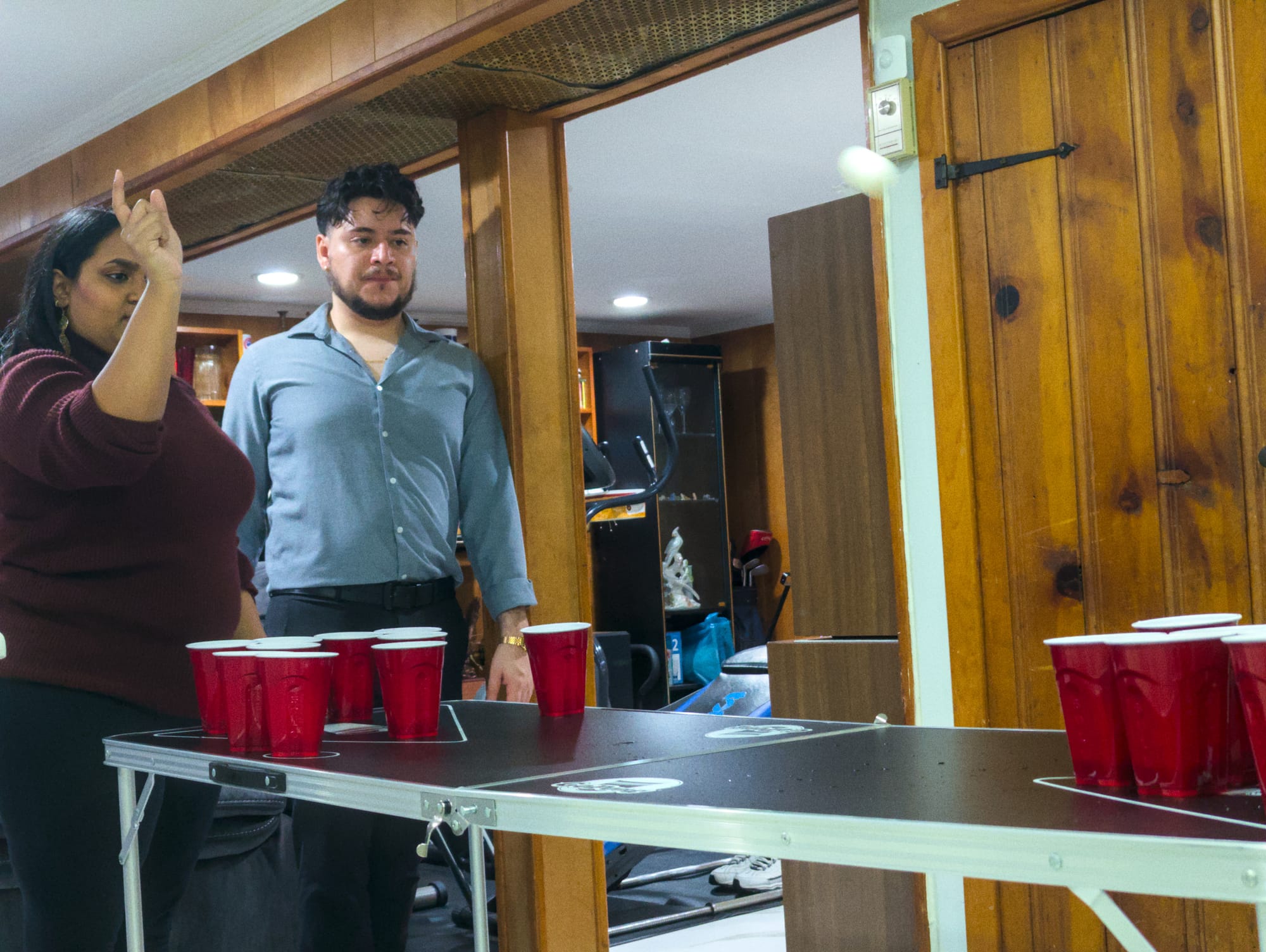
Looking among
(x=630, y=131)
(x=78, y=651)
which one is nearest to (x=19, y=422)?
(x=78, y=651)

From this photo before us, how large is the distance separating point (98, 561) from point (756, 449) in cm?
673

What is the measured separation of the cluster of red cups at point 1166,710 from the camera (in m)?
0.90

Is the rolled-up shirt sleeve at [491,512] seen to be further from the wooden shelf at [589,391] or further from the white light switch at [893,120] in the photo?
the wooden shelf at [589,391]

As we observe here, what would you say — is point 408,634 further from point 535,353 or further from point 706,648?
point 706,648

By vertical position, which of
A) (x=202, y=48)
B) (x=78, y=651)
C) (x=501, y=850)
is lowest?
(x=501, y=850)

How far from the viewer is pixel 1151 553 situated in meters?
Answer: 1.93

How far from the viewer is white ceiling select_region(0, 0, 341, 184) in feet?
9.51

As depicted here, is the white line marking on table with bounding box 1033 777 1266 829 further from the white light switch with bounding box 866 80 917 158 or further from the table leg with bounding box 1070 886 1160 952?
the white light switch with bounding box 866 80 917 158

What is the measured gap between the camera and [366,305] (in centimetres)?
238

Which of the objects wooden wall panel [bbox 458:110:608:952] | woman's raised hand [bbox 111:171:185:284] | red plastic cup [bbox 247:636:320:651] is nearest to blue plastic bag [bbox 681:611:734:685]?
wooden wall panel [bbox 458:110:608:952]

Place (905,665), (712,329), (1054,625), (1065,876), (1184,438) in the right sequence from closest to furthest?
1. (1065,876)
2. (1184,438)
3. (1054,625)
4. (905,665)
5. (712,329)

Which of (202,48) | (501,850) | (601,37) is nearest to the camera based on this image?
(601,37)

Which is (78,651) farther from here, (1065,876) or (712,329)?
(712,329)

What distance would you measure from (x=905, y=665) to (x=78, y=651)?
1352 mm
